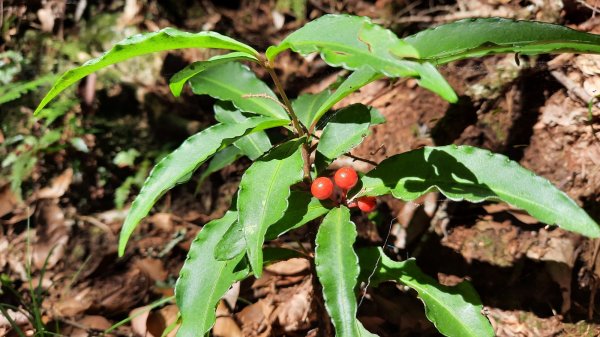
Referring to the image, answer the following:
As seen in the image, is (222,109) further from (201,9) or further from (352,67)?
(201,9)

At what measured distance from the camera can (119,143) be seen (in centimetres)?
339

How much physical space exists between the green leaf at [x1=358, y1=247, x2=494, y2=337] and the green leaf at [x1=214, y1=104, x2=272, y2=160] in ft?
2.05

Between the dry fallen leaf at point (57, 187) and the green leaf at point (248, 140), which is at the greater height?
the green leaf at point (248, 140)

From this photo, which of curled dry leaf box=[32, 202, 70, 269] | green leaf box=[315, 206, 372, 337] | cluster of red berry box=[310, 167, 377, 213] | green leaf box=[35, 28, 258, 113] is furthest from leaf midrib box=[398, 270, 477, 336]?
curled dry leaf box=[32, 202, 70, 269]

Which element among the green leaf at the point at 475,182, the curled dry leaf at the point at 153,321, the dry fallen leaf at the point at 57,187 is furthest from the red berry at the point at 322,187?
the dry fallen leaf at the point at 57,187

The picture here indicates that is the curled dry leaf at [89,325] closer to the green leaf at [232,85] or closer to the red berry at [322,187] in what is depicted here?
the green leaf at [232,85]

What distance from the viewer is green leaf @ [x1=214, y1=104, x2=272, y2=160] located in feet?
7.03

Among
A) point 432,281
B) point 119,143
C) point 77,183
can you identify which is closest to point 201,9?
point 119,143

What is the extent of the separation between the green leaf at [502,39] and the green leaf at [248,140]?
0.83 metres

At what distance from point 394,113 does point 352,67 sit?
177 centimetres

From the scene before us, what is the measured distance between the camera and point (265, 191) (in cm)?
164

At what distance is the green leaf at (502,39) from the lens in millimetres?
1531

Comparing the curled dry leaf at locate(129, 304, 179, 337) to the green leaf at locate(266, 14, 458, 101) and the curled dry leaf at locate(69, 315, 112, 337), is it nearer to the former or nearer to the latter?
the curled dry leaf at locate(69, 315, 112, 337)

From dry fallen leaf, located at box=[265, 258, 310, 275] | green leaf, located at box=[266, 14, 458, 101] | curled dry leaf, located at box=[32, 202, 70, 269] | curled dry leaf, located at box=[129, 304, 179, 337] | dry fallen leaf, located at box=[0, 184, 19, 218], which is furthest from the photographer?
dry fallen leaf, located at box=[0, 184, 19, 218]
